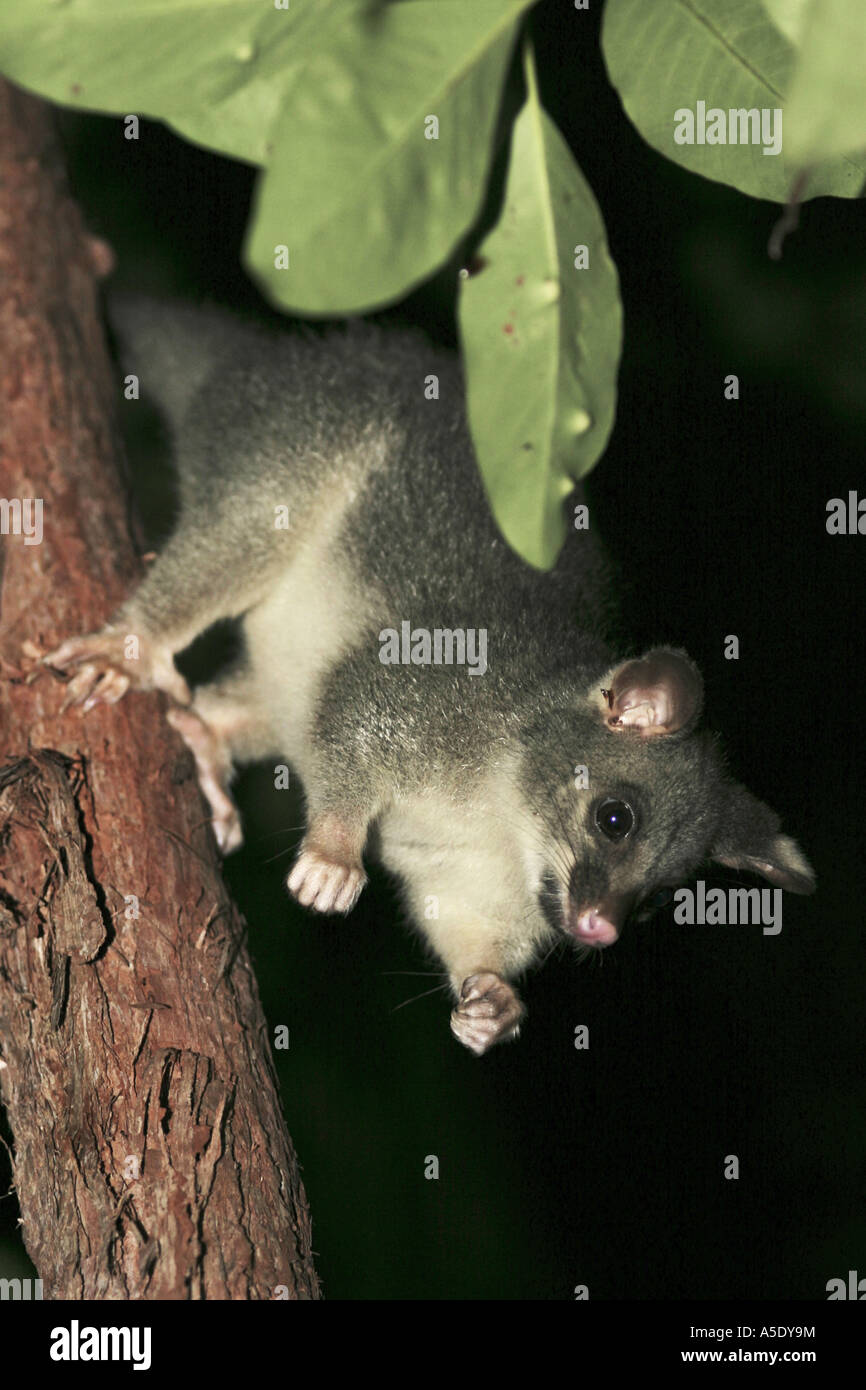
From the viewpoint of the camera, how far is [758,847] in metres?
3.01

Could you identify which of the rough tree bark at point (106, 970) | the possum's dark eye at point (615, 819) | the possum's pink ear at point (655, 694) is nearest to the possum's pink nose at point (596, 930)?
the possum's dark eye at point (615, 819)

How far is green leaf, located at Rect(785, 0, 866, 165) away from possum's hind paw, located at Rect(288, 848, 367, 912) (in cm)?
224

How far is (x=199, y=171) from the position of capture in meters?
4.27

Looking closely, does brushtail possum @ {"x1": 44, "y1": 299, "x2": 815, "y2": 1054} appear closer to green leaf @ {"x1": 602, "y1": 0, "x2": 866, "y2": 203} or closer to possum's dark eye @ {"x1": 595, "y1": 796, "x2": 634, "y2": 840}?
possum's dark eye @ {"x1": 595, "y1": 796, "x2": 634, "y2": 840}

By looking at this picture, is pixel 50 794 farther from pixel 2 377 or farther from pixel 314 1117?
pixel 314 1117

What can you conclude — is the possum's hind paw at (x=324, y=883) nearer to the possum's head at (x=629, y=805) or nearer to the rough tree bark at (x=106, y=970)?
the rough tree bark at (x=106, y=970)

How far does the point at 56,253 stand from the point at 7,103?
44cm

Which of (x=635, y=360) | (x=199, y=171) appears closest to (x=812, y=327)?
(x=635, y=360)

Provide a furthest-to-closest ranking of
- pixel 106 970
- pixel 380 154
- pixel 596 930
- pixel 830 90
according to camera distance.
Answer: pixel 596 930 < pixel 106 970 < pixel 380 154 < pixel 830 90

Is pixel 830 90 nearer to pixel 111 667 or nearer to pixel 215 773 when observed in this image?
pixel 111 667

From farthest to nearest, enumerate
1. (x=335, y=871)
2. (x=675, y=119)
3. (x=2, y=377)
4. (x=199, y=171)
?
(x=199, y=171) < (x=2, y=377) < (x=335, y=871) < (x=675, y=119)

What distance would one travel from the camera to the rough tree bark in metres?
2.06

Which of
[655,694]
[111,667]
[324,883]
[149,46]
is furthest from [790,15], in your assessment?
[111,667]

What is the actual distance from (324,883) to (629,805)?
2.50ft
